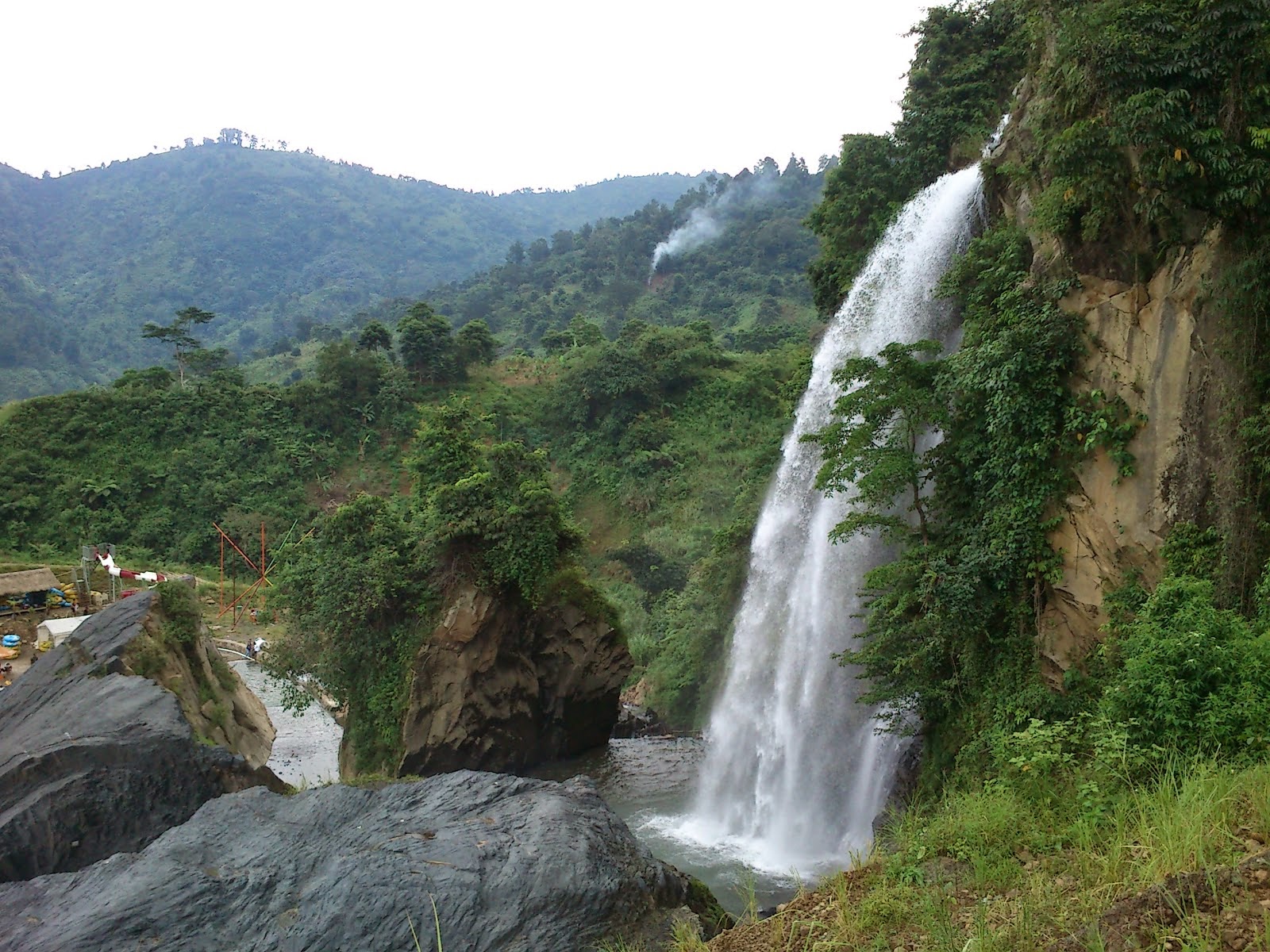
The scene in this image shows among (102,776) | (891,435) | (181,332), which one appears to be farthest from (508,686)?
(181,332)

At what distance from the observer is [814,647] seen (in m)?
14.2

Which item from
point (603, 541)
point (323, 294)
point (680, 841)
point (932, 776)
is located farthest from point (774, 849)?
point (323, 294)

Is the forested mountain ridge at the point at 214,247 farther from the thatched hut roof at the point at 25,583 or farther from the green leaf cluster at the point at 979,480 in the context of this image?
the green leaf cluster at the point at 979,480

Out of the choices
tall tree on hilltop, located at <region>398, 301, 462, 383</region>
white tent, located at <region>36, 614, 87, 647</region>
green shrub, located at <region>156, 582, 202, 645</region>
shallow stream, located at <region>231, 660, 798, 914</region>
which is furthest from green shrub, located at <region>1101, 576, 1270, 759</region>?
tall tree on hilltop, located at <region>398, 301, 462, 383</region>

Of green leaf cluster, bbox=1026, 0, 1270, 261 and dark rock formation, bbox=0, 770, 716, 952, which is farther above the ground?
green leaf cluster, bbox=1026, 0, 1270, 261

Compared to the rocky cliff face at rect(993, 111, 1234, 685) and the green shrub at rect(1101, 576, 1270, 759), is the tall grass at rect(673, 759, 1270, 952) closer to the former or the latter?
the green shrub at rect(1101, 576, 1270, 759)

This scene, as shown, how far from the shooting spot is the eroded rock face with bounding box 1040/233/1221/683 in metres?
8.30

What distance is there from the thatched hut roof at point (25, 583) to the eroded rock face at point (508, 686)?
16.9 meters

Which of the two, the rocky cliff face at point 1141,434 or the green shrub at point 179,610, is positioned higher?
the rocky cliff face at point 1141,434

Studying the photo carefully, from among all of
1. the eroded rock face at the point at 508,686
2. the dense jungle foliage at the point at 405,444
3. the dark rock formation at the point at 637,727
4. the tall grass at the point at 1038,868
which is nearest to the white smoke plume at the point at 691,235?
the dense jungle foliage at the point at 405,444

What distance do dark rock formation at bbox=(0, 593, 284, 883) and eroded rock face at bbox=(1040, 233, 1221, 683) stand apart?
999cm

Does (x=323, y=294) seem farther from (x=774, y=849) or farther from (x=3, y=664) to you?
(x=774, y=849)

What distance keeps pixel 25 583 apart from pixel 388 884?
27.0 metres

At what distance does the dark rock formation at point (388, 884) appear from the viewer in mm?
4797
